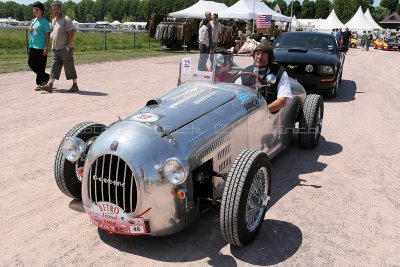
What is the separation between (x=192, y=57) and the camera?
4.94 meters

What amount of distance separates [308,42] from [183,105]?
26.3 feet

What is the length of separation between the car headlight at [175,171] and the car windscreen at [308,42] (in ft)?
28.2

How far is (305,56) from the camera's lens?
9.89 metres

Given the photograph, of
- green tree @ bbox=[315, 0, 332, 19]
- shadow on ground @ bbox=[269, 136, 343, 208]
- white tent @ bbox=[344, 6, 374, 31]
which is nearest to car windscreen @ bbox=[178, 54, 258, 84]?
shadow on ground @ bbox=[269, 136, 343, 208]

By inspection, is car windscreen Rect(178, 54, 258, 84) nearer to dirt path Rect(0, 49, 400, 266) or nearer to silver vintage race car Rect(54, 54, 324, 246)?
silver vintage race car Rect(54, 54, 324, 246)

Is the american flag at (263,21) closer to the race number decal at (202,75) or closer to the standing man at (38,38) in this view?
the standing man at (38,38)

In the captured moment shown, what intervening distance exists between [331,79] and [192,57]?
5747mm

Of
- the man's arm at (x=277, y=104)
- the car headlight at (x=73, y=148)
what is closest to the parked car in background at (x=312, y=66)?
the man's arm at (x=277, y=104)

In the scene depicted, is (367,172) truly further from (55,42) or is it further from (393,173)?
(55,42)

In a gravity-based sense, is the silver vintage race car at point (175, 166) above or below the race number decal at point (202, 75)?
below

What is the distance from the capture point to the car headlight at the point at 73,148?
138 inches

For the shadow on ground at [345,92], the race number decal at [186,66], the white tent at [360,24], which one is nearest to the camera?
the race number decal at [186,66]

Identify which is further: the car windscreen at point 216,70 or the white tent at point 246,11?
the white tent at point 246,11

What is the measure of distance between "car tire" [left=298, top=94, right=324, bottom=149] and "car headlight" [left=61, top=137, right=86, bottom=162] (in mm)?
3380
